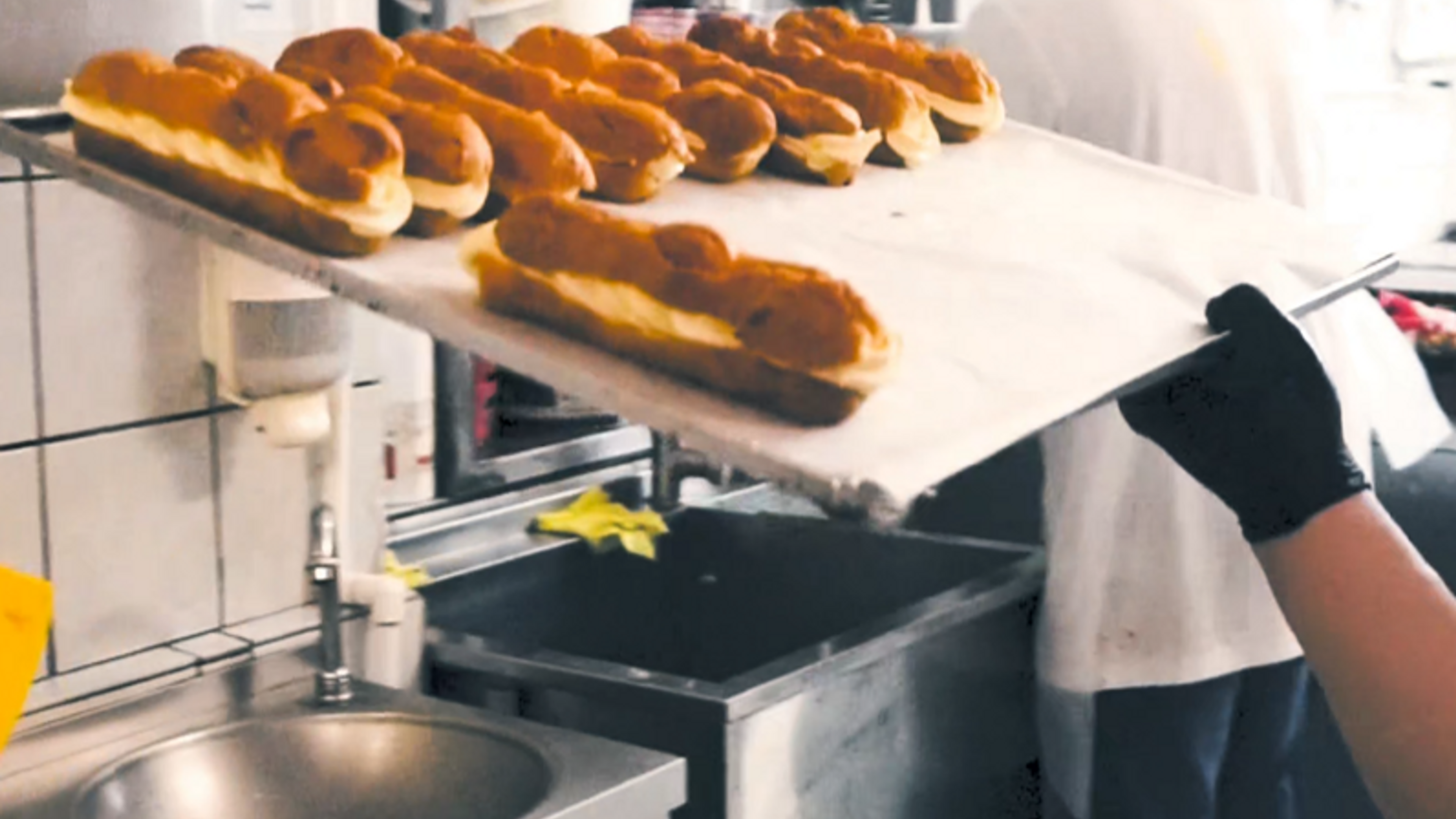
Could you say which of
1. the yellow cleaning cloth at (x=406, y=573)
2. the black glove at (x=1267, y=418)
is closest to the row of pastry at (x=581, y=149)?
the black glove at (x=1267, y=418)

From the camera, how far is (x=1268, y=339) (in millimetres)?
1154

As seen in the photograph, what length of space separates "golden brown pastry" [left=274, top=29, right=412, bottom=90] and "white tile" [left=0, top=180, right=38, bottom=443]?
24 centimetres

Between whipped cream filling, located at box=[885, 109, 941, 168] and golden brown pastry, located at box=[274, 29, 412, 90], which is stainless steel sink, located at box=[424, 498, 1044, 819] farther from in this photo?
golden brown pastry, located at box=[274, 29, 412, 90]

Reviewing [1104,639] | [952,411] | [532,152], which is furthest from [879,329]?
[1104,639]

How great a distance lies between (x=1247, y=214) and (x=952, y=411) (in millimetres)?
587

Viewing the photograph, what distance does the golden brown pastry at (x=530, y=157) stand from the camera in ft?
3.52

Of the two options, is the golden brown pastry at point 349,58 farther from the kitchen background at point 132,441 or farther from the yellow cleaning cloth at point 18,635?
the yellow cleaning cloth at point 18,635

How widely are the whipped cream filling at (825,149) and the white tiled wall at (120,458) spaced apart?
52 centimetres

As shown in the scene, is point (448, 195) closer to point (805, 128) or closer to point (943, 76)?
point (805, 128)

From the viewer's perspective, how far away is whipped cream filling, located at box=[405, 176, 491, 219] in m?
1.03

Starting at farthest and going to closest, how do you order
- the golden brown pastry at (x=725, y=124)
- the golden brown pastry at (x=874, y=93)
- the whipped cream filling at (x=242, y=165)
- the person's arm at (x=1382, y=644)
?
the golden brown pastry at (x=874, y=93)
the golden brown pastry at (x=725, y=124)
the person's arm at (x=1382, y=644)
the whipped cream filling at (x=242, y=165)

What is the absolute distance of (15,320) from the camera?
51.7 inches

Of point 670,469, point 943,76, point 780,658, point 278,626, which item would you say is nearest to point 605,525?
point 670,469

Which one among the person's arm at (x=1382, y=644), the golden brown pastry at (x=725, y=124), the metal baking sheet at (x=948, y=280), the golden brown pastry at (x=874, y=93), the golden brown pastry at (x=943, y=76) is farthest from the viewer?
the golden brown pastry at (x=943, y=76)
